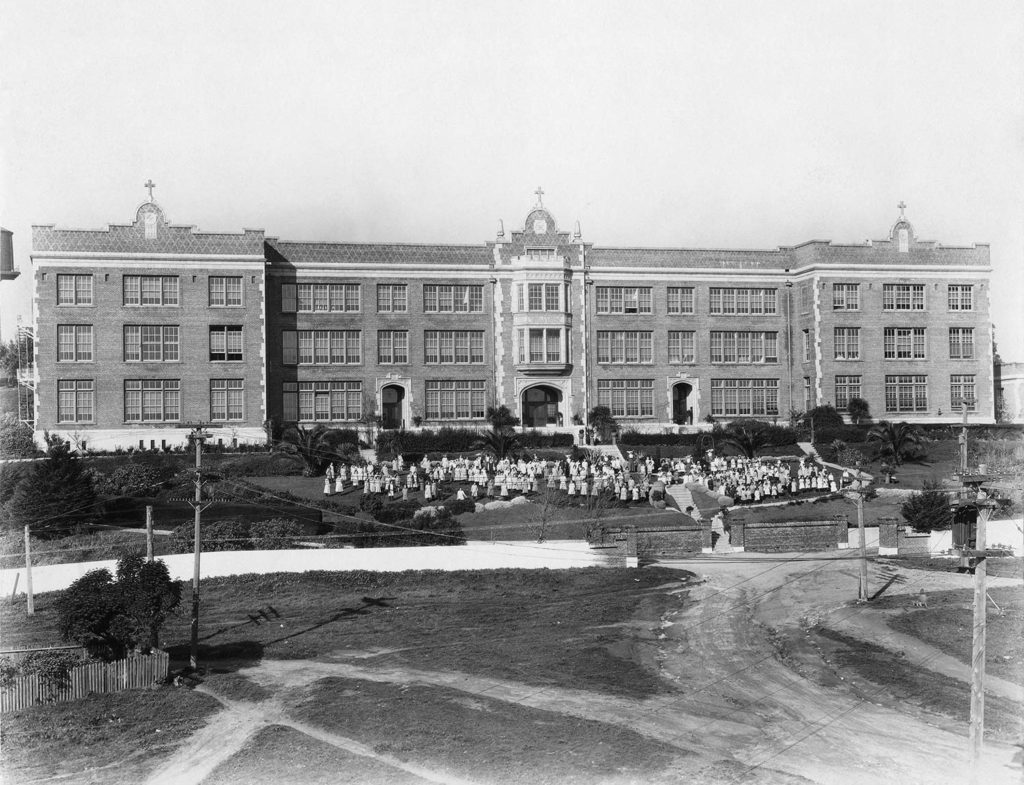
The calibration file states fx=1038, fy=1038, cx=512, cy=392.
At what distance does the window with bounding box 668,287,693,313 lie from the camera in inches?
2501

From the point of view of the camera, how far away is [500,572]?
35.4m

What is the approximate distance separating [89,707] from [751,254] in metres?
51.3

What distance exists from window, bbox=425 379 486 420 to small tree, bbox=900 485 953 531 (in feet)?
89.3

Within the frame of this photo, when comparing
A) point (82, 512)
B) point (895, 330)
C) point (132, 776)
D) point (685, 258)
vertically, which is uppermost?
point (685, 258)

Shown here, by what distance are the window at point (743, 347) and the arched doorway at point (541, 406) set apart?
10127mm

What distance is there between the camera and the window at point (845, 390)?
6275cm

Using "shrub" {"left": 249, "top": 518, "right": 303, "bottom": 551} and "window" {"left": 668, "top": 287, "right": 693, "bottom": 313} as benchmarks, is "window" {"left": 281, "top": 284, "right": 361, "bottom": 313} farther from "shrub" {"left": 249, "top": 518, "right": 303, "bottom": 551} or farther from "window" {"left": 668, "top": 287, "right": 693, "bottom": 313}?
"shrub" {"left": 249, "top": 518, "right": 303, "bottom": 551}

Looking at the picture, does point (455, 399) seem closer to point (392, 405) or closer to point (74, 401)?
point (392, 405)

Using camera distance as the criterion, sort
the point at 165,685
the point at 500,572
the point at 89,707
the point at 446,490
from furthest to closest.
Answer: the point at 446,490 → the point at 500,572 → the point at 165,685 → the point at 89,707

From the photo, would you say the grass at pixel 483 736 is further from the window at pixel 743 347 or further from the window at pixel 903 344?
the window at pixel 903 344

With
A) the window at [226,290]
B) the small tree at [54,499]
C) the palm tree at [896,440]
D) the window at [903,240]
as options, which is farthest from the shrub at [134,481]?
the window at [903,240]

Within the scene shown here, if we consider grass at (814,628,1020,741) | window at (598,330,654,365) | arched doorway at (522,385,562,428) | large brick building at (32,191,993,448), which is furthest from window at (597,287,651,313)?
grass at (814,628,1020,741)

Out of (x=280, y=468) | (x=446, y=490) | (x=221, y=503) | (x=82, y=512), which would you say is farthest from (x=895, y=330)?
(x=82, y=512)

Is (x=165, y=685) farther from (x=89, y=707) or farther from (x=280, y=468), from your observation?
(x=280, y=468)
